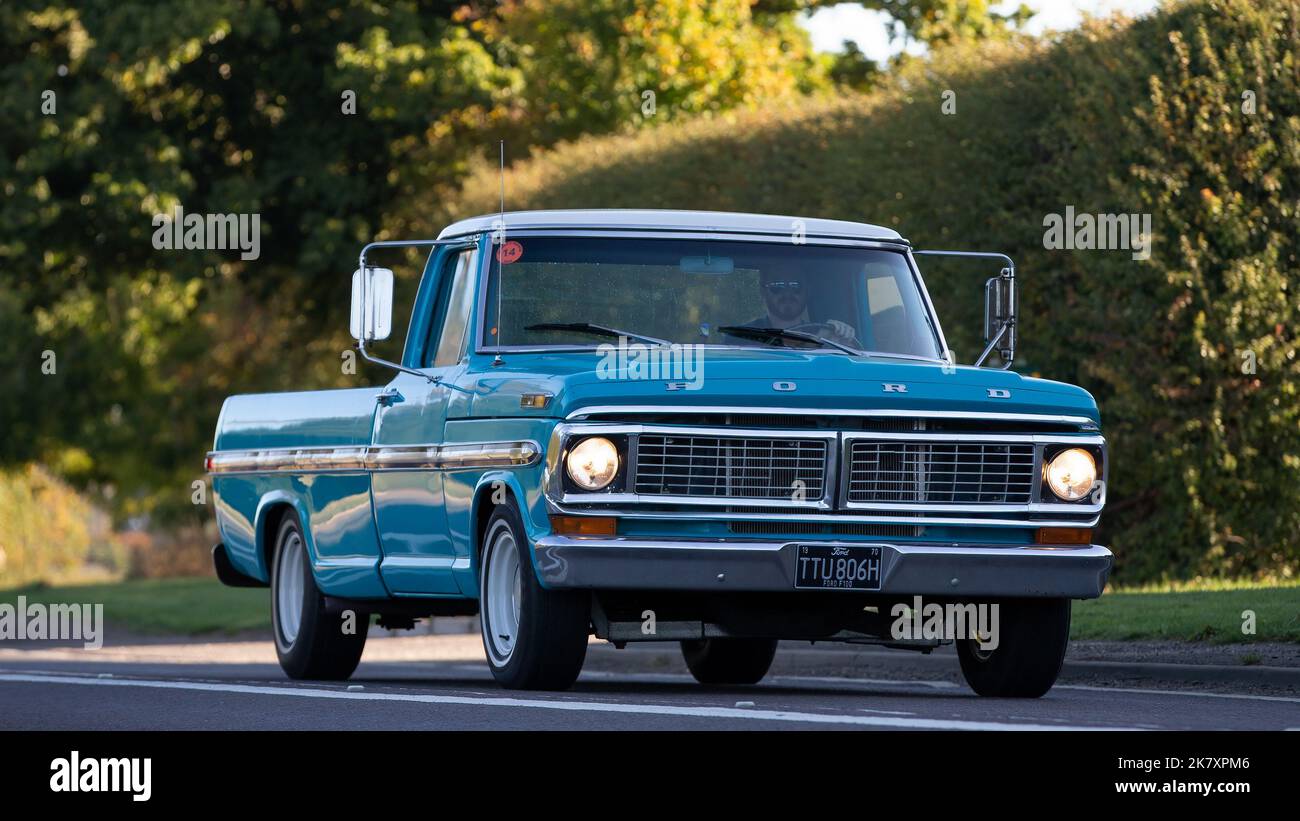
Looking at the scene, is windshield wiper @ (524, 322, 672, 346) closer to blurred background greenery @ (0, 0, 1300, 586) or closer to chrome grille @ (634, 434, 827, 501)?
chrome grille @ (634, 434, 827, 501)

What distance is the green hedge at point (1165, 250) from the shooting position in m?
16.8

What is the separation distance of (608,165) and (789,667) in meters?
9.42

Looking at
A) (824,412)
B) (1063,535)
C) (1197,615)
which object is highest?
(824,412)

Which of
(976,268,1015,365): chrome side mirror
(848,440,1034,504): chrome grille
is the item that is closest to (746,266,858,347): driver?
(976,268,1015,365): chrome side mirror

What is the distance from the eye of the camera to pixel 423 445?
1153cm

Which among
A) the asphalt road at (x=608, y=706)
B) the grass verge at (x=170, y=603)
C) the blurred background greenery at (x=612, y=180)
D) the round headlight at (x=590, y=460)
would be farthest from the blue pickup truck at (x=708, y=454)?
the grass verge at (x=170, y=603)

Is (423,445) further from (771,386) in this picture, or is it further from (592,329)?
(771,386)

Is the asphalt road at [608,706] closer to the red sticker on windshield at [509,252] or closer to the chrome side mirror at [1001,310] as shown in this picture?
the chrome side mirror at [1001,310]

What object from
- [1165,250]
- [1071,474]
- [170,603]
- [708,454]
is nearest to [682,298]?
[708,454]

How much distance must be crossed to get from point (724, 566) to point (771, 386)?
0.78 meters

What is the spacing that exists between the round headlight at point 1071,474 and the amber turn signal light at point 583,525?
2001 millimetres
